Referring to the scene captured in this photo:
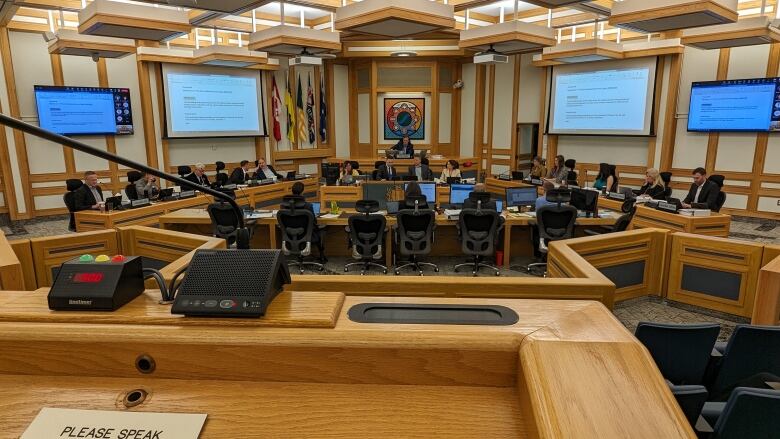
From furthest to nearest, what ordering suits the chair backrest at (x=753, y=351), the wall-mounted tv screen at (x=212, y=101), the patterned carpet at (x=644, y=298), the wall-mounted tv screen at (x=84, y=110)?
the wall-mounted tv screen at (x=212, y=101) → the wall-mounted tv screen at (x=84, y=110) → the patterned carpet at (x=644, y=298) → the chair backrest at (x=753, y=351)

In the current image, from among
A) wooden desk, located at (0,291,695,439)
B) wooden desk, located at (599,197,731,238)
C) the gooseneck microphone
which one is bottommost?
wooden desk, located at (599,197,731,238)

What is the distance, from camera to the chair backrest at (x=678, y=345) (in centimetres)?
249

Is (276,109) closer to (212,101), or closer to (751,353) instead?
(212,101)

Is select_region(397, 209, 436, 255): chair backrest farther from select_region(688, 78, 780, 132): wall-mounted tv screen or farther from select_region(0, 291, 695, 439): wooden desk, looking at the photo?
select_region(688, 78, 780, 132): wall-mounted tv screen

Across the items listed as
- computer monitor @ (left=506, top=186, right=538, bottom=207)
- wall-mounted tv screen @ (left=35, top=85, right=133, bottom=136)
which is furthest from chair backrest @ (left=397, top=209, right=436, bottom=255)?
wall-mounted tv screen @ (left=35, top=85, right=133, bottom=136)

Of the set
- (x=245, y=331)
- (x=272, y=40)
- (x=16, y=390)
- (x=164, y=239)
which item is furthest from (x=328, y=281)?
(x=272, y=40)

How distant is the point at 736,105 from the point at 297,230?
28.2 feet

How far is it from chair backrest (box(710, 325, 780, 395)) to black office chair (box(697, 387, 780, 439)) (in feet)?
2.80

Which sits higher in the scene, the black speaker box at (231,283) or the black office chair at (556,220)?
the black speaker box at (231,283)

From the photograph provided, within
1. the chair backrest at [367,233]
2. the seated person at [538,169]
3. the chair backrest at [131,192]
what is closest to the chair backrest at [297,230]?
the chair backrest at [367,233]

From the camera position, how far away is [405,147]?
12797 millimetres

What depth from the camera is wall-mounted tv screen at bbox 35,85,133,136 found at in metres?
9.46

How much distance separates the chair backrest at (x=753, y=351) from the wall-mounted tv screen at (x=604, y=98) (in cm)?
893

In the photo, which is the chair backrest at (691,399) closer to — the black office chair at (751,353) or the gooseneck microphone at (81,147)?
the black office chair at (751,353)
